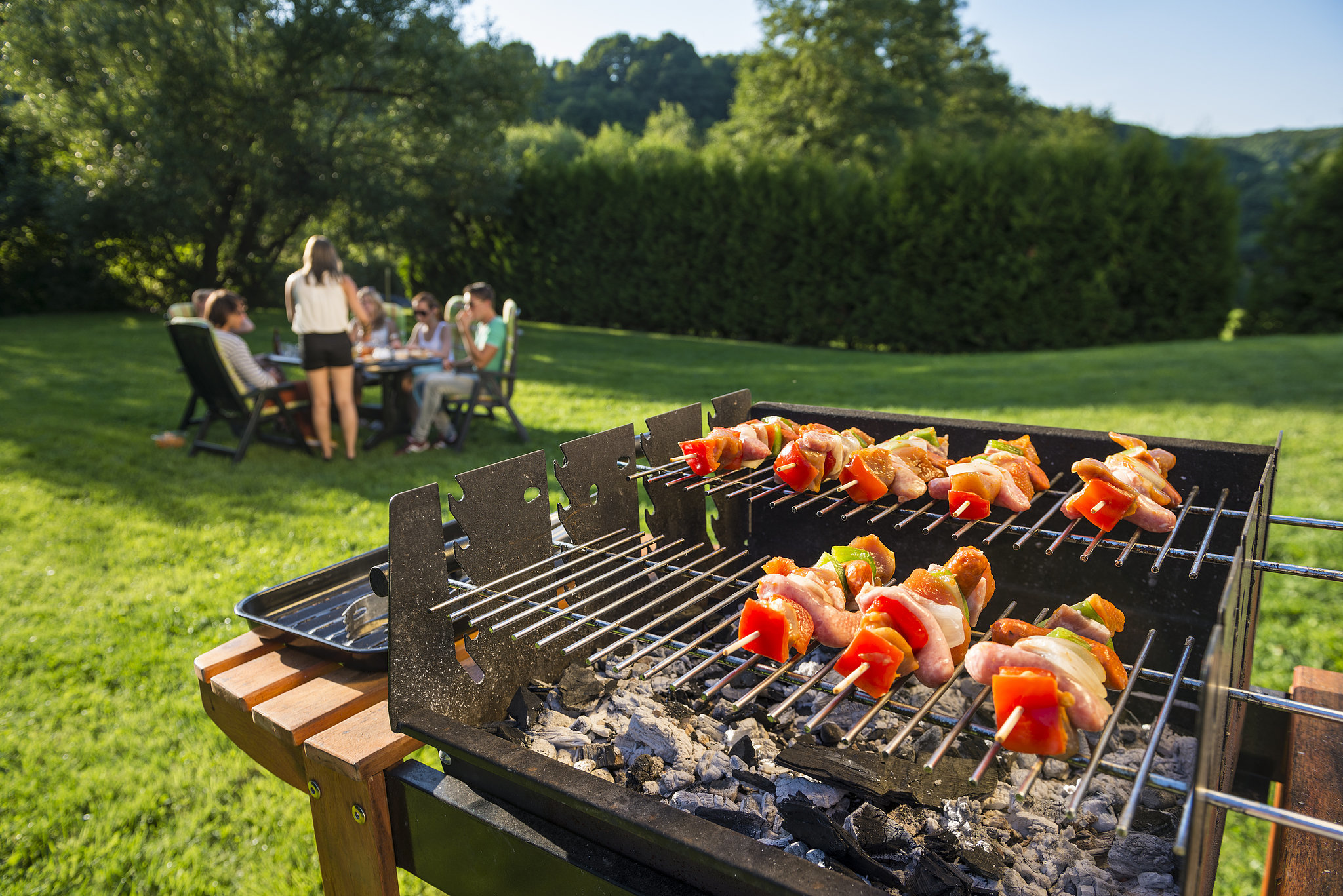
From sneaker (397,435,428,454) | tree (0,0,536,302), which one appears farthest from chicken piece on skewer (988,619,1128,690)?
tree (0,0,536,302)

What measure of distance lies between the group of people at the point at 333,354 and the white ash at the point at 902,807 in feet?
15.6

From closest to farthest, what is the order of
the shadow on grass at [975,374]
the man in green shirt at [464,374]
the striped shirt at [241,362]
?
the striped shirt at [241,362]
the man in green shirt at [464,374]
the shadow on grass at [975,374]

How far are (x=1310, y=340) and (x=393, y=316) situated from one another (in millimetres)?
13500

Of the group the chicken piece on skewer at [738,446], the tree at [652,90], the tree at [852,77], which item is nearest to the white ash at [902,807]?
the chicken piece on skewer at [738,446]

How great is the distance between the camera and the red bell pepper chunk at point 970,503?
1.88 metres

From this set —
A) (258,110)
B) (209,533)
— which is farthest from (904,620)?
(258,110)

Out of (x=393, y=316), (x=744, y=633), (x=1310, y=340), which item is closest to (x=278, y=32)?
(x=393, y=316)

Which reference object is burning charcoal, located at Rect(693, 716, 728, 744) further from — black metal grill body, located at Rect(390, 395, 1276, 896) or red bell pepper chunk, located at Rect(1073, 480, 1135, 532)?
red bell pepper chunk, located at Rect(1073, 480, 1135, 532)

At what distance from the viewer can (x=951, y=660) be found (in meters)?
1.42

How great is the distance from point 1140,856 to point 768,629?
3.06ft

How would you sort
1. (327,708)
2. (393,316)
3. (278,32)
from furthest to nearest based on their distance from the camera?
(278,32) → (393,316) → (327,708)

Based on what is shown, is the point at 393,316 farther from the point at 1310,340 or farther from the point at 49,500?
the point at 1310,340

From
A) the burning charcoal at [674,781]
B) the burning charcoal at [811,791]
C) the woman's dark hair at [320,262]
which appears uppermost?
the woman's dark hair at [320,262]

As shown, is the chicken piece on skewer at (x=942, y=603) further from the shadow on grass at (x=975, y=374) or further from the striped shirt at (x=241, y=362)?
the shadow on grass at (x=975, y=374)
